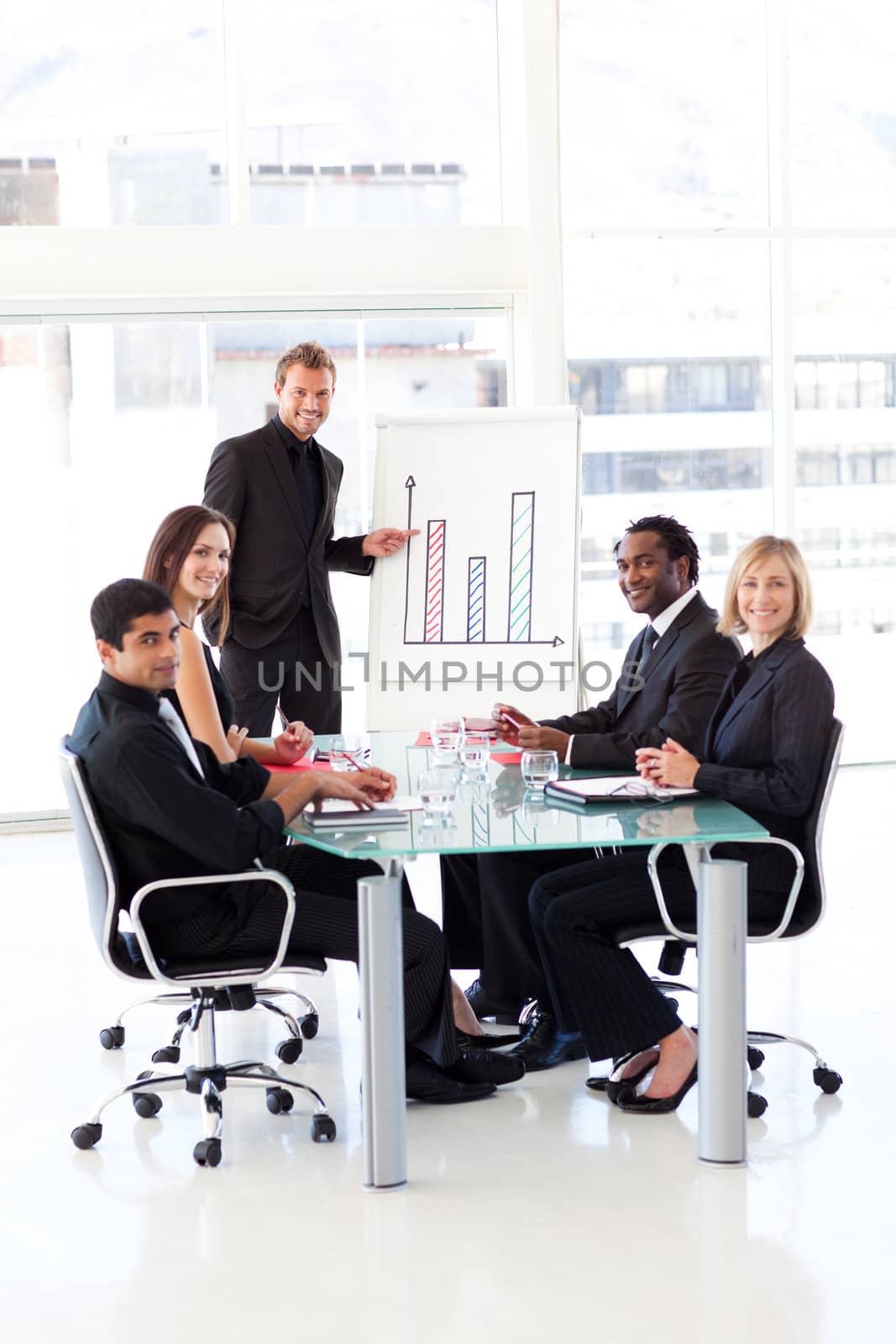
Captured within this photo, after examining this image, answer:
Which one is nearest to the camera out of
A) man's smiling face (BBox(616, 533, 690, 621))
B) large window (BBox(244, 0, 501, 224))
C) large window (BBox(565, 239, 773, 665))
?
man's smiling face (BBox(616, 533, 690, 621))

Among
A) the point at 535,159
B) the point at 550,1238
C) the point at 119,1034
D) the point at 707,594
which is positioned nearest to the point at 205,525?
the point at 119,1034

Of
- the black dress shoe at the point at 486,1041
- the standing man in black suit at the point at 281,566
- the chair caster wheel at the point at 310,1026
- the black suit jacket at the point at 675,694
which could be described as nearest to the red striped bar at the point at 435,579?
the standing man in black suit at the point at 281,566

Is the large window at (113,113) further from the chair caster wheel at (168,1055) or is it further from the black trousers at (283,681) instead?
the chair caster wheel at (168,1055)

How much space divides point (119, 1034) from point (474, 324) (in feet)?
14.2

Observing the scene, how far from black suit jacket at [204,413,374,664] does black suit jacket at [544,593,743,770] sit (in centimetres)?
156

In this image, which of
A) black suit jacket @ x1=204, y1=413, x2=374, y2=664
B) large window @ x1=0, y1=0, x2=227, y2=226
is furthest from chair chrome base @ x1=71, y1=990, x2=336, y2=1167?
large window @ x1=0, y1=0, x2=227, y2=226

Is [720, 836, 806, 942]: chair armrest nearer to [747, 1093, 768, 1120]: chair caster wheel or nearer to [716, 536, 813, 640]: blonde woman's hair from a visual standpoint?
[747, 1093, 768, 1120]: chair caster wheel

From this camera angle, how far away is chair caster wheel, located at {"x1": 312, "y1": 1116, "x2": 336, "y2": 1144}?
344 centimetres

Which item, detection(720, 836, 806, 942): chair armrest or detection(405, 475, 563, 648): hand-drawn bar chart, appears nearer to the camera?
detection(720, 836, 806, 942): chair armrest

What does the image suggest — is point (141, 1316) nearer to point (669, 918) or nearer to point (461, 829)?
point (461, 829)

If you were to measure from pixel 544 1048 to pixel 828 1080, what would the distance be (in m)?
0.73

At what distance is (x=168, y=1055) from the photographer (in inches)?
154

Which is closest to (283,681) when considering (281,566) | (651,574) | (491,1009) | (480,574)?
(281,566)

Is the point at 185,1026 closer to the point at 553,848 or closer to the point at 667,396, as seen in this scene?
the point at 553,848
